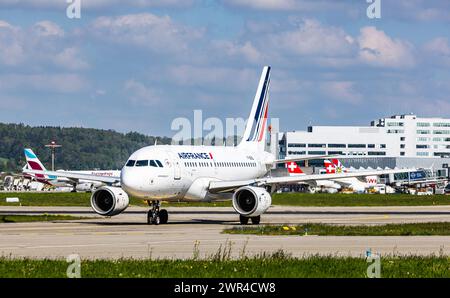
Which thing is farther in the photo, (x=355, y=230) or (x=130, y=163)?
(x=130, y=163)

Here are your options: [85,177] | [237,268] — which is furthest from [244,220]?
[237,268]

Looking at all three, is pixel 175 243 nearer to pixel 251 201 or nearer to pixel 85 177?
pixel 251 201

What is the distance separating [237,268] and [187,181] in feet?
102

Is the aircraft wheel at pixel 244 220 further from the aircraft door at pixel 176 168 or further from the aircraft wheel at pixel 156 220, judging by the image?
the aircraft wheel at pixel 156 220

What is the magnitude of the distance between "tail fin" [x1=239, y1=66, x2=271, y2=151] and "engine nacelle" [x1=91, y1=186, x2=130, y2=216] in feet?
49.9

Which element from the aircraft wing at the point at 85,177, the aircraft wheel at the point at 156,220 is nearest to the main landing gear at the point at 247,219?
the aircraft wheel at the point at 156,220

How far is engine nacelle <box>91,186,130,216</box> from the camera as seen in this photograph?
57250 millimetres

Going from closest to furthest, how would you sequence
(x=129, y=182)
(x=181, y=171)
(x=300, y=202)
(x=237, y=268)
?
(x=237, y=268), (x=129, y=182), (x=181, y=171), (x=300, y=202)

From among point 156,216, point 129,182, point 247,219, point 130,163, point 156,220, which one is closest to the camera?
point 129,182

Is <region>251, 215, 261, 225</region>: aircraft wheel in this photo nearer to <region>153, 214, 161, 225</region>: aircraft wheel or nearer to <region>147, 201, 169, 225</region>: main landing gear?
<region>147, 201, 169, 225</region>: main landing gear

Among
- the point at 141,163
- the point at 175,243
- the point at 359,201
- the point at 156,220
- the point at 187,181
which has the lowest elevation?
the point at 359,201

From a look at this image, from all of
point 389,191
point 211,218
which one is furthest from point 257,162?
point 389,191

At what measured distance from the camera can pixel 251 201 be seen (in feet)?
189

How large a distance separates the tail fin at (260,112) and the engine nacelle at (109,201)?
15.2 m
